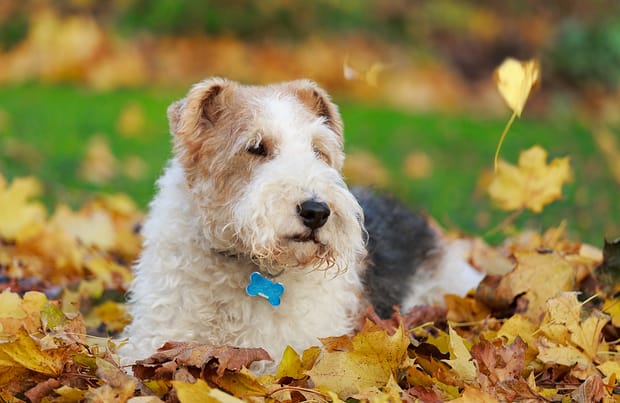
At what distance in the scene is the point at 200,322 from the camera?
354 cm

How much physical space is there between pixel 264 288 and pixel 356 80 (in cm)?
629

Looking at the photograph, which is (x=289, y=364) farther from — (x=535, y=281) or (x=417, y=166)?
(x=417, y=166)

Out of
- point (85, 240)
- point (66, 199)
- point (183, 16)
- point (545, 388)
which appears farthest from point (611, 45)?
point (545, 388)

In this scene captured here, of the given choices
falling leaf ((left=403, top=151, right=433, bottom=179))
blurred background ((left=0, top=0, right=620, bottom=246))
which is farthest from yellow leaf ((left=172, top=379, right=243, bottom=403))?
falling leaf ((left=403, top=151, right=433, bottom=179))

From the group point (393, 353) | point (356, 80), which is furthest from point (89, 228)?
point (356, 80)

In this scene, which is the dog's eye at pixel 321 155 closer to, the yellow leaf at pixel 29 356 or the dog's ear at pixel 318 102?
the dog's ear at pixel 318 102

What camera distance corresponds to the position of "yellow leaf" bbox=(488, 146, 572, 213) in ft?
14.5

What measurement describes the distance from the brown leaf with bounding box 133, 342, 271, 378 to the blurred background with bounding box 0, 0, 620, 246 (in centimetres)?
475

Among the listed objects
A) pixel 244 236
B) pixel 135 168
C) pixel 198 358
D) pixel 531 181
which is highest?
pixel 244 236

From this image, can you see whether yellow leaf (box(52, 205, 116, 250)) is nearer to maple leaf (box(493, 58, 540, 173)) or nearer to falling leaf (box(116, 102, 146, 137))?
maple leaf (box(493, 58, 540, 173))

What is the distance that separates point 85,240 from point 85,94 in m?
6.83

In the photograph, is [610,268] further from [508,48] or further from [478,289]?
[508,48]

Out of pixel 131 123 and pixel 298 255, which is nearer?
pixel 298 255

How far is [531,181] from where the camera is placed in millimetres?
4512
